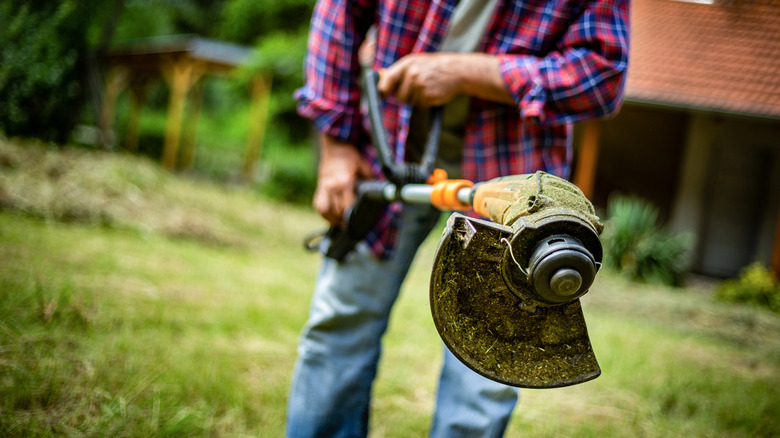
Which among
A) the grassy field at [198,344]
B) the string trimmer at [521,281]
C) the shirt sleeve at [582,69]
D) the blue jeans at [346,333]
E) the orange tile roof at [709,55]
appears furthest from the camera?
the orange tile roof at [709,55]

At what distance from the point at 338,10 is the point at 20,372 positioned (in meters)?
1.32

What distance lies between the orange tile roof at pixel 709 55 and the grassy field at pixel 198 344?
1678 mm

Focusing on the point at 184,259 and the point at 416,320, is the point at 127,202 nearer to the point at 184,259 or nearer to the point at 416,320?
the point at 184,259

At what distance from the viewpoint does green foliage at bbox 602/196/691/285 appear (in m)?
7.22

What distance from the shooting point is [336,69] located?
4.96 ft

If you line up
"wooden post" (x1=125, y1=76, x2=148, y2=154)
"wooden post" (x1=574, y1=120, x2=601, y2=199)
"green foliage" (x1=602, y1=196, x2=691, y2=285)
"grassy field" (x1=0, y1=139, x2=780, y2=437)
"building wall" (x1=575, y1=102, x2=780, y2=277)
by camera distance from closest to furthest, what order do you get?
"grassy field" (x1=0, y1=139, x2=780, y2=437), "green foliage" (x1=602, y1=196, x2=691, y2=285), "wooden post" (x1=574, y1=120, x2=601, y2=199), "building wall" (x1=575, y1=102, x2=780, y2=277), "wooden post" (x1=125, y1=76, x2=148, y2=154)

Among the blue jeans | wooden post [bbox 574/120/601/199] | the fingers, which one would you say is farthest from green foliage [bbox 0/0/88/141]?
wooden post [bbox 574/120/601/199]

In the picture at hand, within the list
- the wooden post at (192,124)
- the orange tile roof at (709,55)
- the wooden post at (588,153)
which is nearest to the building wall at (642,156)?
the wooden post at (588,153)

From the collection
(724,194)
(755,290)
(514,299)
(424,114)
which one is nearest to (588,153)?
(755,290)

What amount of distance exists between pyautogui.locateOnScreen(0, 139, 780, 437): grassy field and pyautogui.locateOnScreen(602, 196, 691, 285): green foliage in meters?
2.22

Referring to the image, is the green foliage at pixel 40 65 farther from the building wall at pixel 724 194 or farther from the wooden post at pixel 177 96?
the wooden post at pixel 177 96

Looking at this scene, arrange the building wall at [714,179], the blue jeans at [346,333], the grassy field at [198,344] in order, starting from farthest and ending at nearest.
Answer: the building wall at [714,179]
the grassy field at [198,344]
the blue jeans at [346,333]

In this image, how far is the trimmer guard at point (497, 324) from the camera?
77 cm

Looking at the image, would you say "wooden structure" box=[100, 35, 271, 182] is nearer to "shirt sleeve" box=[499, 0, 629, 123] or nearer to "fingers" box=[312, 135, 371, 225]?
"fingers" box=[312, 135, 371, 225]
